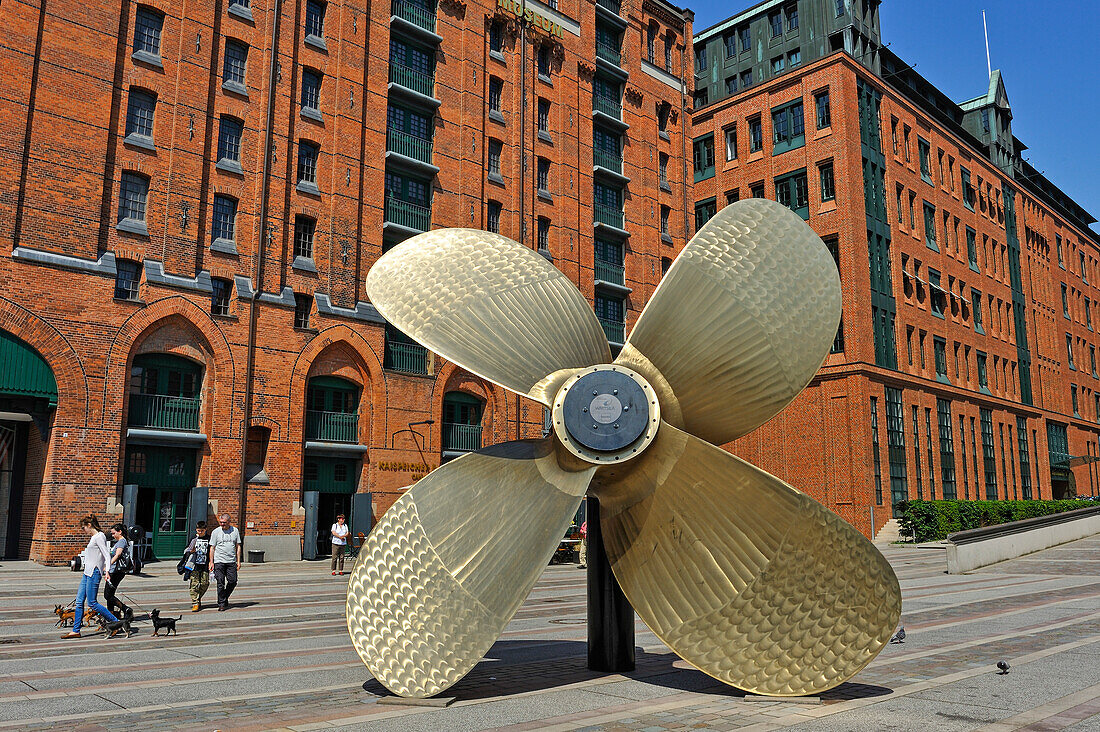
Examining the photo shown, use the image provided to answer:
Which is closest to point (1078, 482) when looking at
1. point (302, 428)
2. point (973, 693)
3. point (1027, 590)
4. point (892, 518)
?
point (892, 518)

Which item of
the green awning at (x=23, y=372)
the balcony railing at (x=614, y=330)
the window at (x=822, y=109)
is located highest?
the window at (x=822, y=109)

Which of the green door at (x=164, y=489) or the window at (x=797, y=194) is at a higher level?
the window at (x=797, y=194)

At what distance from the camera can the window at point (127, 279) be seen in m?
22.4

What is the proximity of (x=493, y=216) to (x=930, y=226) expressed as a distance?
88.9ft

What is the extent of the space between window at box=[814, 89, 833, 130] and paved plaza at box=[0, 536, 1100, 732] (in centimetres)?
3145

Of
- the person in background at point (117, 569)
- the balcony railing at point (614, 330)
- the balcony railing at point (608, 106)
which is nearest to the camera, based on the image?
the person in background at point (117, 569)

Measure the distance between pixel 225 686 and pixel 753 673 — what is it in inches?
178

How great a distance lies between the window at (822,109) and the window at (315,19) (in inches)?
974

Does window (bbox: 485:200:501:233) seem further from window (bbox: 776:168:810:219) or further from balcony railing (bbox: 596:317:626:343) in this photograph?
window (bbox: 776:168:810:219)

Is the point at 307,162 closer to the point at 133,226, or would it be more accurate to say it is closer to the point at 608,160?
the point at 133,226

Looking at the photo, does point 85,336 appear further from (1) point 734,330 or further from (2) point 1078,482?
(2) point 1078,482

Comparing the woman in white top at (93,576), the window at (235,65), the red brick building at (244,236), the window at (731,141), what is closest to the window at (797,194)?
the window at (731,141)

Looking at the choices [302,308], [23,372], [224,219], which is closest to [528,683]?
[23,372]

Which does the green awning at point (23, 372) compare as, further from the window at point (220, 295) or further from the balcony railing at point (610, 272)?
the balcony railing at point (610, 272)
